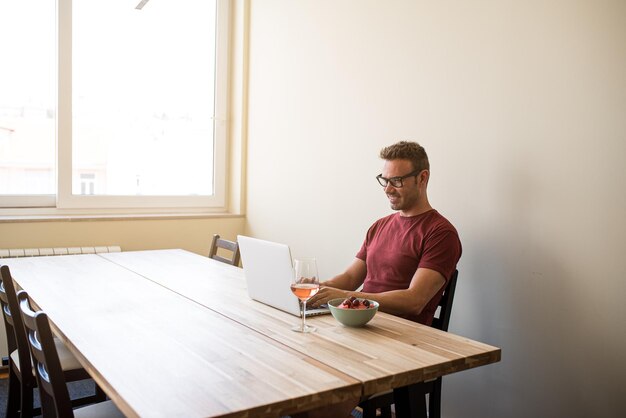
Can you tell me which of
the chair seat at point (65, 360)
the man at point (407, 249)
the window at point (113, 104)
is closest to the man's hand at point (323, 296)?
the man at point (407, 249)

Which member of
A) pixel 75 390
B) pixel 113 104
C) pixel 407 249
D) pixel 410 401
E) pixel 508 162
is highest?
pixel 113 104

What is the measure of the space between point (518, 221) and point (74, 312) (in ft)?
5.40

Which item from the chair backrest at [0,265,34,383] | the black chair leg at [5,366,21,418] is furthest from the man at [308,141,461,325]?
the black chair leg at [5,366,21,418]

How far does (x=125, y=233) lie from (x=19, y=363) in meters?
1.68

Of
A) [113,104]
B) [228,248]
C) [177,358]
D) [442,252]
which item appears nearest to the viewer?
[177,358]

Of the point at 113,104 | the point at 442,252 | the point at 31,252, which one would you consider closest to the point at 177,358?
the point at 442,252

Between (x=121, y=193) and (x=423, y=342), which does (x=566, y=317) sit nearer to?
(x=423, y=342)

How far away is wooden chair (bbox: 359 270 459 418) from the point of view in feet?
5.21

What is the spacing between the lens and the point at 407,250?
7.61ft

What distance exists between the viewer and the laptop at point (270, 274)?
1.79 metres

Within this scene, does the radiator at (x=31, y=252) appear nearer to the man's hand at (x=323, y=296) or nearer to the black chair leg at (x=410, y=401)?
the man's hand at (x=323, y=296)

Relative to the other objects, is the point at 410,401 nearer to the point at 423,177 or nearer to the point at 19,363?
the point at 423,177

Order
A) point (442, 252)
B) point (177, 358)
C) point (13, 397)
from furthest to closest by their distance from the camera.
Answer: point (13, 397), point (442, 252), point (177, 358)

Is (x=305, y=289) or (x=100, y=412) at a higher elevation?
(x=305, y=289)
